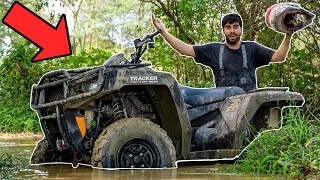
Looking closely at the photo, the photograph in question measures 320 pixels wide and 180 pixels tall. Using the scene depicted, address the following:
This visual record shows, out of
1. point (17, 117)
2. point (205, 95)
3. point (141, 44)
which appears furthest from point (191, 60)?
point (141, 44)

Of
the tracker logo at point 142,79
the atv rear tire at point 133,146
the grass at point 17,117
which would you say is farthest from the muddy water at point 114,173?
the grass at point 17,117

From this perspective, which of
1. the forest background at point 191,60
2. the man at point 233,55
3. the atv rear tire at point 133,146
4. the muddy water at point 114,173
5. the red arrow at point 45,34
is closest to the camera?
the muddy water at point 114,173

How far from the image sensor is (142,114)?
19.1 ft

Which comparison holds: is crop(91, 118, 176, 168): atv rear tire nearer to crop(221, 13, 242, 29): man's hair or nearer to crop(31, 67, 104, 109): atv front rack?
crop(31, 67, 104, 109): atv front rack

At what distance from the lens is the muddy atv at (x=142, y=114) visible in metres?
5.38

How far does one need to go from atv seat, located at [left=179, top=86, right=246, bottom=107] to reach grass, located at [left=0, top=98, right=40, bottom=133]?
8668 millimetres

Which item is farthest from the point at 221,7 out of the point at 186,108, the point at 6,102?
the point at 186,108

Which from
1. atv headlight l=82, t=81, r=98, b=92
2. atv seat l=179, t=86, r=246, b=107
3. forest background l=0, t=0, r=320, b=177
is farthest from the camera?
forest background l=0, t=0, r=320, b=177

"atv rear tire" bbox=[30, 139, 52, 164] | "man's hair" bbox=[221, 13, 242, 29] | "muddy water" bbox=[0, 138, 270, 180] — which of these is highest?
"man's hair" bbox=[221, 13, 242, 29]

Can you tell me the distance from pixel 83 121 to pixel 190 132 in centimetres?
96

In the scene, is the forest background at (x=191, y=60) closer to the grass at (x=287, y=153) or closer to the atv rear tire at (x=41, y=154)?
the grass at (x=287, y=153)

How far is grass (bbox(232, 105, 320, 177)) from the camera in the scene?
15.3 feet

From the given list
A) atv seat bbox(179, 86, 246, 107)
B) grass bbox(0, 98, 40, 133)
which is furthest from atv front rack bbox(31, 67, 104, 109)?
grass bbox(0, 98, 40, 133)

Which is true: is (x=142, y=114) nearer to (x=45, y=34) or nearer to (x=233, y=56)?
(x=233, y=56)
